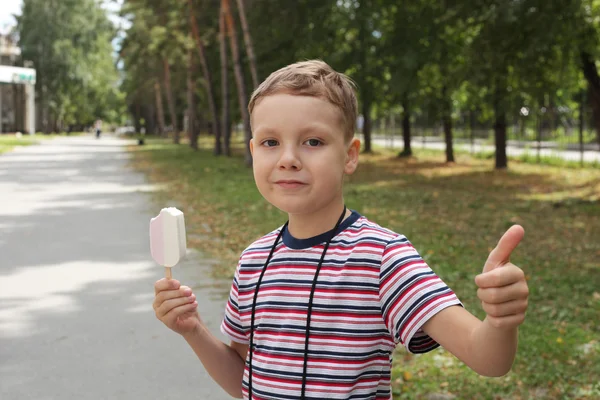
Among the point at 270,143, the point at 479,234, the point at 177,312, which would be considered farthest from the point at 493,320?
the point at 479,234

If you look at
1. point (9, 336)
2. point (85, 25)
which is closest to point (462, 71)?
point (9, 336)

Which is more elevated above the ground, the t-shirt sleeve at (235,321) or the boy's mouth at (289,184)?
the boy's mouth at (289,184)

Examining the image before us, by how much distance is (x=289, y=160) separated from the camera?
6.01 feet

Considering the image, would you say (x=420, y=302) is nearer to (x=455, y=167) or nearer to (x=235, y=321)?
(x=235, y=321)

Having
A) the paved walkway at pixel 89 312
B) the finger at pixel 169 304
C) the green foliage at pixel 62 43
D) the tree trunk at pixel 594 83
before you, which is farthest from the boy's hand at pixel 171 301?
the green foliage at pixel 62 43

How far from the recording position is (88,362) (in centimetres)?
563

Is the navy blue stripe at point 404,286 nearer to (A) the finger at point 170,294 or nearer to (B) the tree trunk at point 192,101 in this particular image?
(A) the finger at point 170,294

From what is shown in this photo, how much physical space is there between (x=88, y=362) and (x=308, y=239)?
4118 millimetres

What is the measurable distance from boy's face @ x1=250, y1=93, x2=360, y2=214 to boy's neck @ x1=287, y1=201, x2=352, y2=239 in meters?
0.04

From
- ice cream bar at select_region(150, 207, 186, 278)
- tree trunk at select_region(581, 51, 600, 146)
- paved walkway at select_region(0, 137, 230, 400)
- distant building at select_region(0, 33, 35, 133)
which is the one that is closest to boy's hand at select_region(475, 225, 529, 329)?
ice cream bar at select_region(150, 207, 186, 278)

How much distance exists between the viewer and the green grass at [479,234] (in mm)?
5176

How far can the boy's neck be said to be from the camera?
195 centimetres

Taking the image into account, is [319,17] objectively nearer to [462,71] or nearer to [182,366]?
[462,71]

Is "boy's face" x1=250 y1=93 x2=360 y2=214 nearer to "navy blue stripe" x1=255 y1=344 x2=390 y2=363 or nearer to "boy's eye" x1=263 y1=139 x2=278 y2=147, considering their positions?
"boy's eye" x1=263 y1=139 x2=278 y2=147
